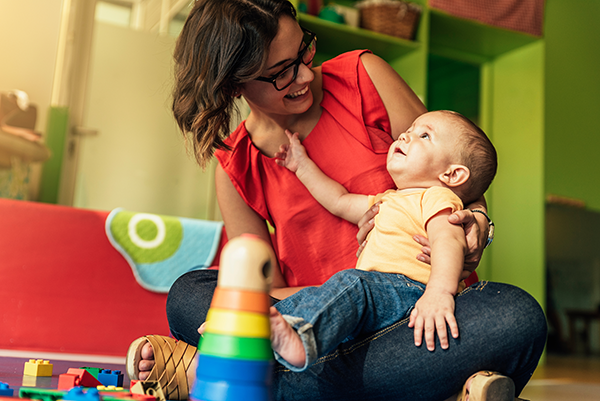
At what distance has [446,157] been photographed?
40.2 inches

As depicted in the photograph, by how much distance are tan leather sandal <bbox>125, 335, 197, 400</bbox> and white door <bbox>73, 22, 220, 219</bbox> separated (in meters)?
1.93

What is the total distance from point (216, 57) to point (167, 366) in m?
0.60

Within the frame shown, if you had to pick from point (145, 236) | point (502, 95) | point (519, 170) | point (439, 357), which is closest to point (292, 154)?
point (439, 357)

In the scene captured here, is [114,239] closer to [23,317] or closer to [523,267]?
[23,317]

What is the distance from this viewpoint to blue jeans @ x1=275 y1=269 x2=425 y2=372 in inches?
28.9

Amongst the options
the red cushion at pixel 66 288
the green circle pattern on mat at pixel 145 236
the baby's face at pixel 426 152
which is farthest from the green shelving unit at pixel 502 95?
the baby's face at pixel 426 152

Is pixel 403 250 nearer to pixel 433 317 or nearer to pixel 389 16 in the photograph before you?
pixel 433 317

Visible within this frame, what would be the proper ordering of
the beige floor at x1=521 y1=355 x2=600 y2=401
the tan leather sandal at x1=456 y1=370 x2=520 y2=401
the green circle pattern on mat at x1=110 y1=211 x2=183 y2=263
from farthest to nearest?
the green circle pattern on mat at x1=110 y1=211 x2=183 y2=263 < the beige floor at x1=521 y1=355 x2=600 y2=401 < the tan leather sandal at x1=456 y1=370 x2=520 y2=401

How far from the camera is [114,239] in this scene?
195cm

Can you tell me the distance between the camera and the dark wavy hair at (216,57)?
42.5 inches

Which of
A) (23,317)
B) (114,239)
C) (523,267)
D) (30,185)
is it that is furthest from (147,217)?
(523,267)

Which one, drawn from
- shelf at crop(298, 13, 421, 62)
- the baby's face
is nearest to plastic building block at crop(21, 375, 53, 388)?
the baby's face

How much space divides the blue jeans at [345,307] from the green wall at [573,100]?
2734mm

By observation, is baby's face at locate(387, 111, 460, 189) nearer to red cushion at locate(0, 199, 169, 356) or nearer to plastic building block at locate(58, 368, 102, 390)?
plastic building block at locate(58, 368, 102, 390)
